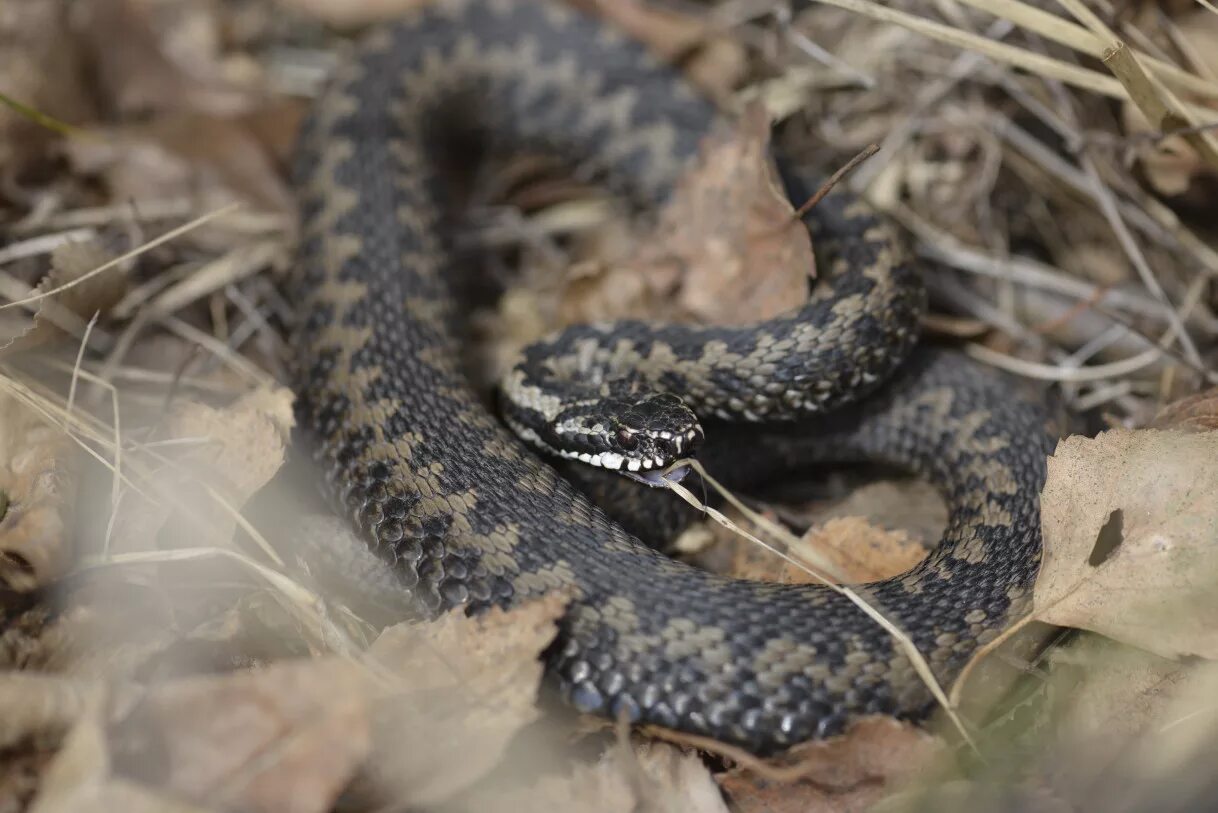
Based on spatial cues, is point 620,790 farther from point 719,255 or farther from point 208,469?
point 719,255

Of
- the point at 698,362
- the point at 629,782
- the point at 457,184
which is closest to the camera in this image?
the point at 629,782

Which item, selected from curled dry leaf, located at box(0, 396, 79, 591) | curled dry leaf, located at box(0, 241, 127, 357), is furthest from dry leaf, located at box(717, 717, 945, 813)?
curled dry leaf, located at box(0, 241, 127, 357)

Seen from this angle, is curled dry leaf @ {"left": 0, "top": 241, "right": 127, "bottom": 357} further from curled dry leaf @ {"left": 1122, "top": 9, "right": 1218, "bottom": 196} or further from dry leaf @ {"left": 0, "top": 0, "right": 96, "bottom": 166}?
curled dry leaf @ {"left": 1122, "top": 9, "right": 1218, "bottom": 196}

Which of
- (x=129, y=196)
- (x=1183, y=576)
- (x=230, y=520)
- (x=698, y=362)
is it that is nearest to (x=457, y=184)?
(x=129, y=196)

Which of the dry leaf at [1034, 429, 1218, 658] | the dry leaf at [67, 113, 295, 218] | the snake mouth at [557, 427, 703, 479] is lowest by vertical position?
the snake mouth at [557, 427, 703, 479]

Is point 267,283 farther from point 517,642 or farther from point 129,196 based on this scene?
point 517,642
